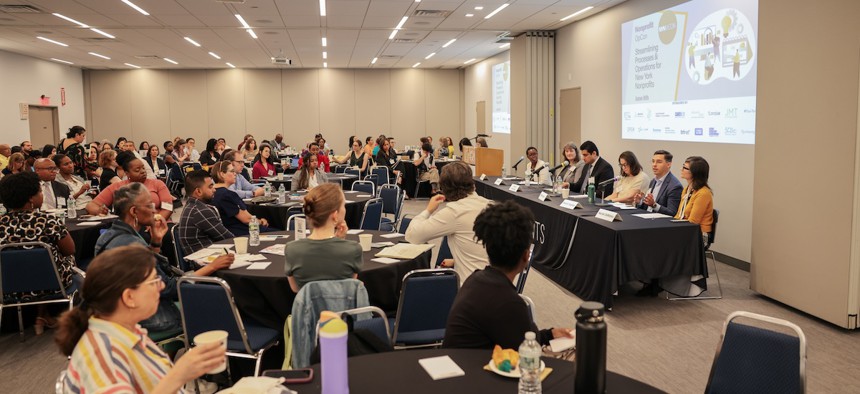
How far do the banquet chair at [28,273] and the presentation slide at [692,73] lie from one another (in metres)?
6.89

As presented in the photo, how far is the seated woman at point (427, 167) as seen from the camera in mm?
13398

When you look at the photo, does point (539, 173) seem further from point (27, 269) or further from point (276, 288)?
point (27, 269)

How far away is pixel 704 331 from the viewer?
4914 mm

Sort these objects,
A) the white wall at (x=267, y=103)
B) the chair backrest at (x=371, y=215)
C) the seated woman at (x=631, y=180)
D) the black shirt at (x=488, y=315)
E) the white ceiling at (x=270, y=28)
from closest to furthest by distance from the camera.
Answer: the black shirt at (x=488, y=315)
the chair backrest at (x=371, y=215)
the seated woman at (x=631, y=180)
the white ceiling at (x=270, y=28)
the white wall at (x=267, y=103)

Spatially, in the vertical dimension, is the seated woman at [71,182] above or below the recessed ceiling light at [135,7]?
below

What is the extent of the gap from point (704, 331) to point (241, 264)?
3.59 m

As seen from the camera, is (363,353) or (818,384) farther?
(818,384)

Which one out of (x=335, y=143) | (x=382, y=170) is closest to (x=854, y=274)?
(x=382, y=170)

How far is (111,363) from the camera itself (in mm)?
1700

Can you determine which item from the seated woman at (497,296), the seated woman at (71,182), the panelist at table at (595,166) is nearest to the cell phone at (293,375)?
the seated woman at (497,296)

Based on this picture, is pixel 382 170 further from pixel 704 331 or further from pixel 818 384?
pixel 818 384

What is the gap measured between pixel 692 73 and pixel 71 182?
7.81 metres

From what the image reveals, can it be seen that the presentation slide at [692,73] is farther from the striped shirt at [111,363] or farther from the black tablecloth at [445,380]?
the striped shirt at [111,363]

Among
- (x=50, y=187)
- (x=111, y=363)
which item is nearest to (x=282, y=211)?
(x=50, y=187)
